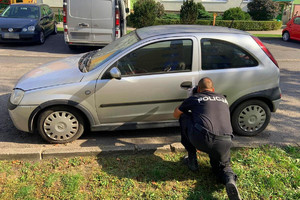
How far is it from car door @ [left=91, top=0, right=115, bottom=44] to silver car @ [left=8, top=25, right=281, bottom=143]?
6.02m

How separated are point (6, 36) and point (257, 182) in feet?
35.5

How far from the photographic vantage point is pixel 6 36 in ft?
36.0

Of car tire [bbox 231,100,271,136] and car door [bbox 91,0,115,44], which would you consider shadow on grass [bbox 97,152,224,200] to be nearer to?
car tire [bbox 231,100,271,136]

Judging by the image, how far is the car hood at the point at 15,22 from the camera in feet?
35.9

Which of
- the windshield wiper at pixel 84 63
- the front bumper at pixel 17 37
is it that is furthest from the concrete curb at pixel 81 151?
the front bumper at pixel 17 37

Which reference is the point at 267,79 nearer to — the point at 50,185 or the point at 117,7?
the point at 50,185

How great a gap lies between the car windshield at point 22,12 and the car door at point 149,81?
31.5 ft

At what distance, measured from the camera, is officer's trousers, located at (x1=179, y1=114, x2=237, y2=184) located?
3090 mm

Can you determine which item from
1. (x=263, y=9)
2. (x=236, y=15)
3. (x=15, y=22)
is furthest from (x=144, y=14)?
(x=263, y=9)

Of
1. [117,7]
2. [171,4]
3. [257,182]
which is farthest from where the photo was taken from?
[171,4]

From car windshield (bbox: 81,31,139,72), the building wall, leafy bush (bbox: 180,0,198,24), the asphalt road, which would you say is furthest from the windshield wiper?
the building wall

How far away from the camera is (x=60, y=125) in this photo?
13.1 ft

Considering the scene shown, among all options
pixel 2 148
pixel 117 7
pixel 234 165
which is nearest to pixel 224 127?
pixel 234 165

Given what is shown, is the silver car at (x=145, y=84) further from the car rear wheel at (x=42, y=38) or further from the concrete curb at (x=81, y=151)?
the car rear wheel at (x=42, y=38)
